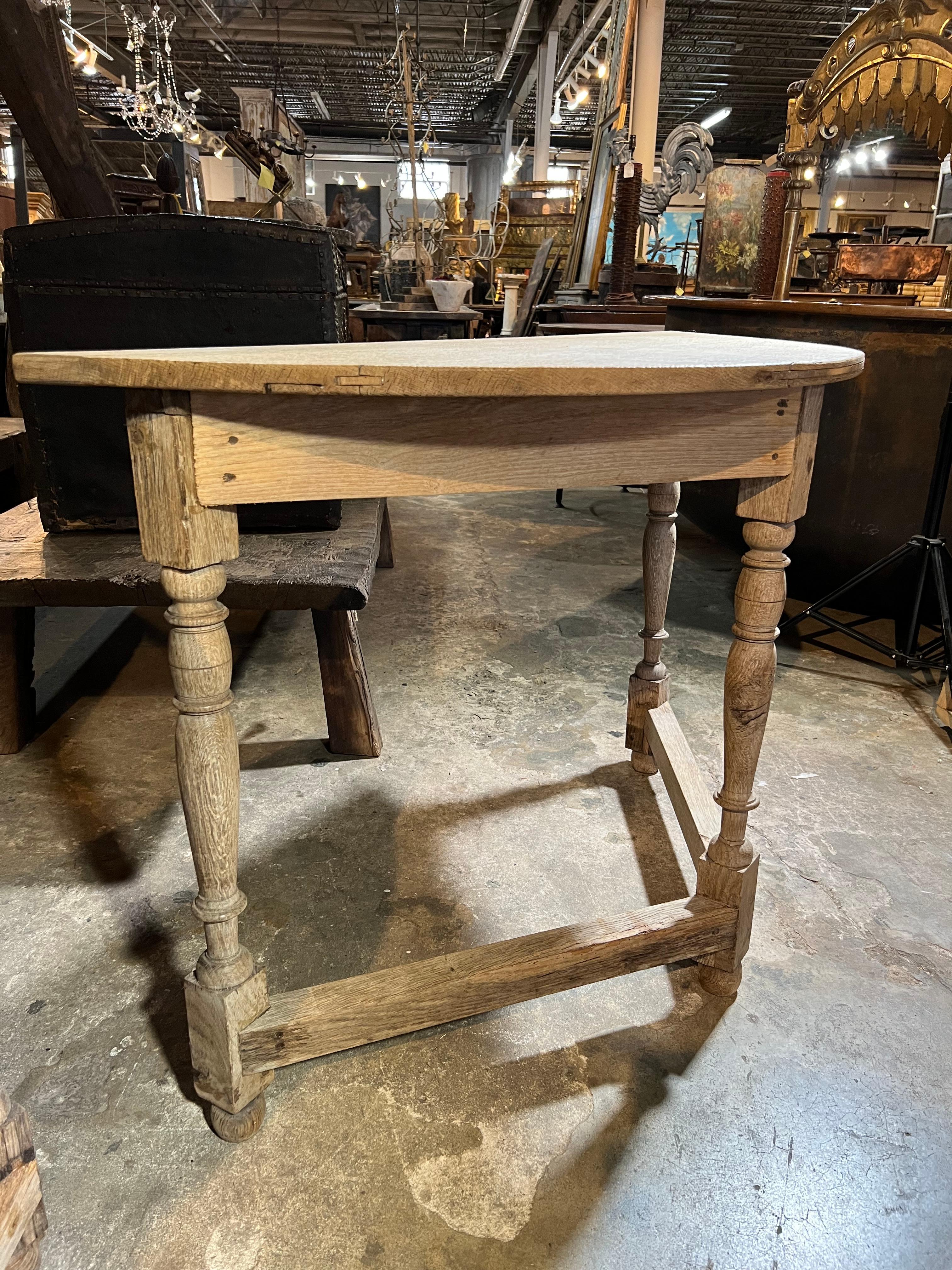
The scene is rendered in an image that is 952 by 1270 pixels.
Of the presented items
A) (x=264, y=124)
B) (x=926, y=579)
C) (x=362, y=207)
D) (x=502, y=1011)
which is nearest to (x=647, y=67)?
(x=926, y=579)

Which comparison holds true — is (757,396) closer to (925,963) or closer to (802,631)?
(925,963)

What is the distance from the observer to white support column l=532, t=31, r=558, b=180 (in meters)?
12.2

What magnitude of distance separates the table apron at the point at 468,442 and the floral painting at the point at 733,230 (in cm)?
331

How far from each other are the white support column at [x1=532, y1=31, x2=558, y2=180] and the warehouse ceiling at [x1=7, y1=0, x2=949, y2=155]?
30 centimetres

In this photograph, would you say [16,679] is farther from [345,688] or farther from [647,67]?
[647,67]

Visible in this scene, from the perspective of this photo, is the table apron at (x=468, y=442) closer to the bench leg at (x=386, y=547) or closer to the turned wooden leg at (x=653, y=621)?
the turned wooden leg at (x=653, y=621)

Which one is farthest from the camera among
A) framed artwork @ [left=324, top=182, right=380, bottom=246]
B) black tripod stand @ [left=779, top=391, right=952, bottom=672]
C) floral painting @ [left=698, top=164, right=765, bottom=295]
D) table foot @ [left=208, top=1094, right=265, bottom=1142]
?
framed artwork @ [left=324, top=182, right=380, bottom=246]

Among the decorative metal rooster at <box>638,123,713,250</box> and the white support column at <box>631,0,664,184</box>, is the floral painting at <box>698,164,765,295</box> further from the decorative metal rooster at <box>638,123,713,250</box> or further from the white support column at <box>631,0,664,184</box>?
the white support column at <box>631,0,664,184</box>

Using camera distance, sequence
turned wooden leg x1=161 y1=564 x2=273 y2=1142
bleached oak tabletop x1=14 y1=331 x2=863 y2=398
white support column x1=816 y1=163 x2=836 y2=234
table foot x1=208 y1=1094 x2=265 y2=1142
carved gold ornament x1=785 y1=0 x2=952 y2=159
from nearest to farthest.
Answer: bleached oak tabletop x1=14 y1=331 x2=863 y2=398 → turned wooden leg x1=161 y1=564 x2=273 y2=1142 → table foot x1=208 y1=1094 x2=265 y2=1142 → carved gold ornament x1=785 y1=0 x2=952 y2=159 → white support column x1=816 y1=163 x2=836 y2=234

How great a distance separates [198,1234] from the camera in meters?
1.03

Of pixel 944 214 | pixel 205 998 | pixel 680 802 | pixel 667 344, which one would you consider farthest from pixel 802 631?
pixel 944 214

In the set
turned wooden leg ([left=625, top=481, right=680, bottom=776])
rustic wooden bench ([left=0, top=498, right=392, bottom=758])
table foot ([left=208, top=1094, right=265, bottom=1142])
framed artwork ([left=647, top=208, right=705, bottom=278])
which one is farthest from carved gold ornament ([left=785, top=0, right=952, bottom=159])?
framed artwork ([left=647, top=208, right=705, bottom=278])

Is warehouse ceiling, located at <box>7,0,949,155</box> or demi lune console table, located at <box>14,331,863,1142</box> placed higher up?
warehouse ceiling, located at <box>7,0,949,155</box>

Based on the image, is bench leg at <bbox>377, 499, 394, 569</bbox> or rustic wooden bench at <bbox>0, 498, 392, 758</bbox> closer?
rustic wooden bench at <bbox>0, 498, 392, 758</bbox>
